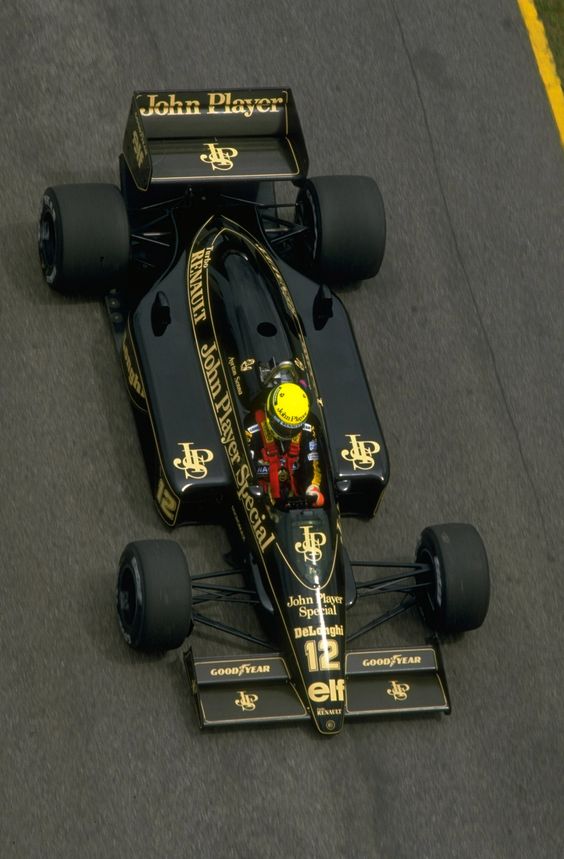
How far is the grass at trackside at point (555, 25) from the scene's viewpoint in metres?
17.6

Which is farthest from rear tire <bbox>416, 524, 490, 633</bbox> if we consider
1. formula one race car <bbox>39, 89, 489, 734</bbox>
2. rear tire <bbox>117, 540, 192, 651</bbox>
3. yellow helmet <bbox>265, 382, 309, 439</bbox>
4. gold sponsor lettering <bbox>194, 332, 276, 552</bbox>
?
rear tire <bbox>117, 540, 192, 651</bbox>

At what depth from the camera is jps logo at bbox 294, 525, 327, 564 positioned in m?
12.7

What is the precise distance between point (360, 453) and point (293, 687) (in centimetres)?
181

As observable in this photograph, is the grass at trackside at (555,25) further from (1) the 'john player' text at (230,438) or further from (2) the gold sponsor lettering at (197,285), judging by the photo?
(1) the 'john player' text at (230,438)

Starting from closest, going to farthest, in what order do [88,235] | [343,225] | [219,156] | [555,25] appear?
[88,235] < [219,156] < [343,225] < [555,25]

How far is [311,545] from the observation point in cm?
1275

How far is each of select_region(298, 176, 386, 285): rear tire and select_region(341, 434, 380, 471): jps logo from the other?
5.64 ft

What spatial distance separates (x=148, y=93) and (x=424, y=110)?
3.25 m

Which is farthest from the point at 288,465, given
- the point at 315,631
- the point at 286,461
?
the point at 315,631

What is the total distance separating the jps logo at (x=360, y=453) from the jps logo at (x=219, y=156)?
7.31ft

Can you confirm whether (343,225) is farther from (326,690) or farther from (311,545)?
(326,690)

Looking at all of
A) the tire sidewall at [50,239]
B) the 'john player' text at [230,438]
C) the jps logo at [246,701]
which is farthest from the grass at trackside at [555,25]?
the jps logo at [246,701]

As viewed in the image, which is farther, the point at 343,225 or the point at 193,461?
the point at 343,225

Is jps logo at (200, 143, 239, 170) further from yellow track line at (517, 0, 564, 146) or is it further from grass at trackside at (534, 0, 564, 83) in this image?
grass at trackside at (534, 0, 564, 83)
